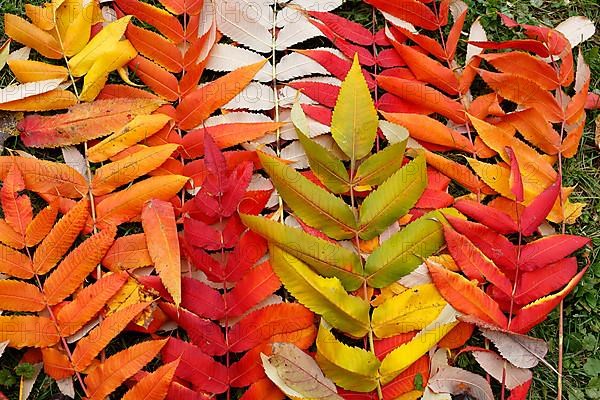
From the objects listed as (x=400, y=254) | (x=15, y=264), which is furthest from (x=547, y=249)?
(x=15, y=264)

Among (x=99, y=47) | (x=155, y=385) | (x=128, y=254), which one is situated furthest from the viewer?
(x=99, y=47)

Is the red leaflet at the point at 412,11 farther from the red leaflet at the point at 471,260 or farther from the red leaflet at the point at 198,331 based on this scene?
the red leaflet at the point at 198,331

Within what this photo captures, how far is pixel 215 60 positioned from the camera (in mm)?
1513

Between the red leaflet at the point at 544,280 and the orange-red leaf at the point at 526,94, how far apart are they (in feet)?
1.01

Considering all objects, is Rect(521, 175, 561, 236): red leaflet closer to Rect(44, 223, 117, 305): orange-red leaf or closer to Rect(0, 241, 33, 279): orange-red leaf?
Rect(44, 223, 117, 305): orange-red leaf

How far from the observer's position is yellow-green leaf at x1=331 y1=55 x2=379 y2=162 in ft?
4.49

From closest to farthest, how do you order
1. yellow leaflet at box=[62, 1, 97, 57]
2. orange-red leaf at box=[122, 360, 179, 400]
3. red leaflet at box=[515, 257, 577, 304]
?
1. orange-red leaf at box=[122, 360, 179, 400]
2. red leaflet at box=[515, 257, 577, 304]
3. yellow leaflet at box=[62, 1, 97, 57]

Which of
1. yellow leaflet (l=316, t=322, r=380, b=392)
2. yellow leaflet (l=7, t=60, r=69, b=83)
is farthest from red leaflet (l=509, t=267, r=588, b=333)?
yellow leaflet (l=7, t=60, r=69, b=83)

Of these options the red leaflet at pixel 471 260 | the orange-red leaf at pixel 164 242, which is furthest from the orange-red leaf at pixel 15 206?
the red leaflet at pixel 471 260

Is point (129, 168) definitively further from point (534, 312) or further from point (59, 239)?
point (534, 312)

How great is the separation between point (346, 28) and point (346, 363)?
699 millimetres

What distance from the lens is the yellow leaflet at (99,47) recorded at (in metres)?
1.48

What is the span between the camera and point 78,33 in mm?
1492

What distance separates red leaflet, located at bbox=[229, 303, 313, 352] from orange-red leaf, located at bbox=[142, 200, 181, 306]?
133mm
